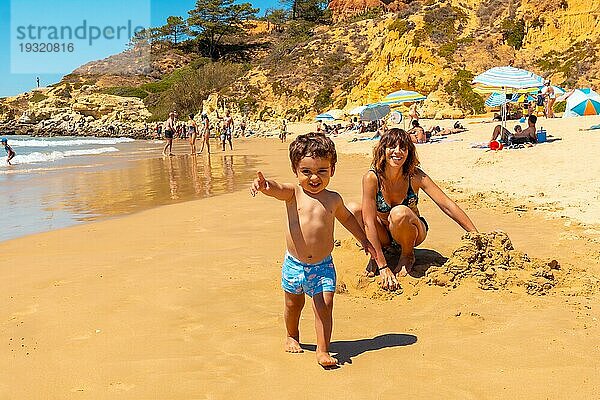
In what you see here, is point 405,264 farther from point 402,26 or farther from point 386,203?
point 402,26

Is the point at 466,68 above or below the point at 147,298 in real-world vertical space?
above

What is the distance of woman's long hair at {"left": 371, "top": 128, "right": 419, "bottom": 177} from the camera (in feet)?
13.7

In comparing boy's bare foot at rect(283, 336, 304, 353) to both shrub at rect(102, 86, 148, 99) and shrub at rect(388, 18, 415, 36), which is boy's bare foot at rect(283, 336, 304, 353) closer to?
shrub at rect(388, 18, 415, 36)

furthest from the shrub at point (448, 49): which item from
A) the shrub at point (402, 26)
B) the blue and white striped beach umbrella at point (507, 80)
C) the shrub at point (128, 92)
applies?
the shrub at point (128, 92)

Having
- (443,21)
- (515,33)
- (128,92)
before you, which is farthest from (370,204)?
(128,92)

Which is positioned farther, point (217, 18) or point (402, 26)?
point (217, 18)

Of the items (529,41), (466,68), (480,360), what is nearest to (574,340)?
(480,360)

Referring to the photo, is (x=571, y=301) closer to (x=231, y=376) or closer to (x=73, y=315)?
(x=231, y=376)

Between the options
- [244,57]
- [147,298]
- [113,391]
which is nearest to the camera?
[113,391]

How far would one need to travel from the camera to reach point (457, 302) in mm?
3764

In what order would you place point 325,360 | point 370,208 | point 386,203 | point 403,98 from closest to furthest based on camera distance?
point 325,360 < point 370,208 < point 386,203 < point 403,98

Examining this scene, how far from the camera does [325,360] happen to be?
2900 mm

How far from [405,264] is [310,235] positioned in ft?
5.01

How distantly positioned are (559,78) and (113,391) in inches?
1204
